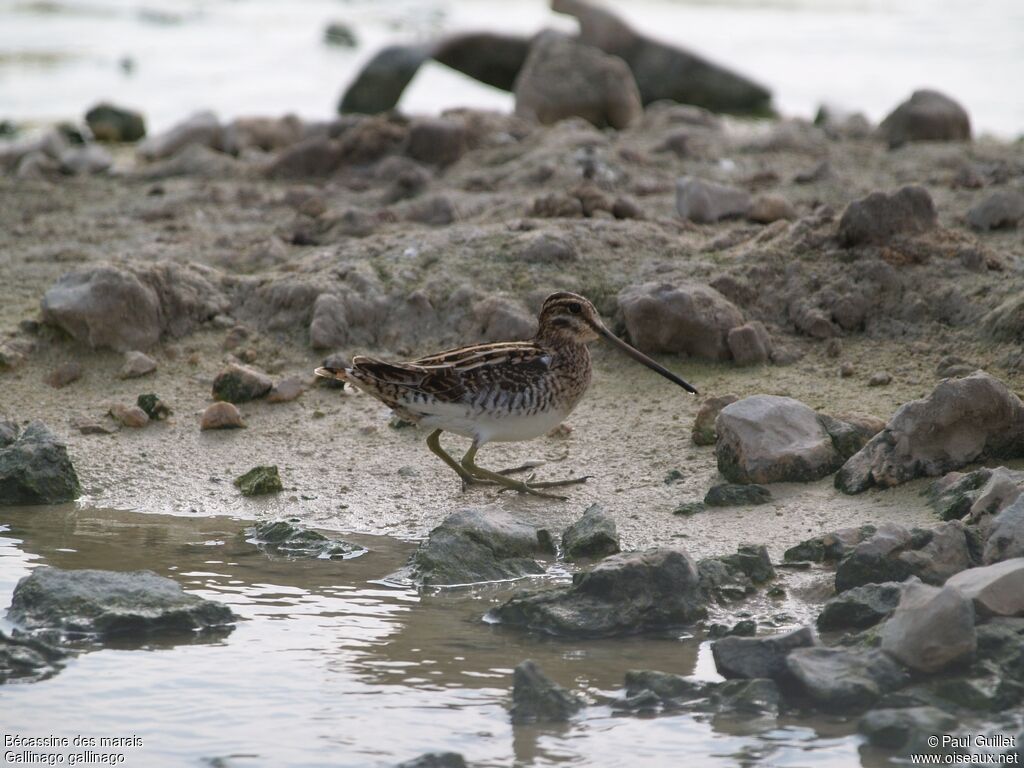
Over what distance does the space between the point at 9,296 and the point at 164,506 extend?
2.87 meters

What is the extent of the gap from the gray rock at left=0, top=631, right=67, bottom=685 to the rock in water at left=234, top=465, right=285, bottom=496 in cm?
191

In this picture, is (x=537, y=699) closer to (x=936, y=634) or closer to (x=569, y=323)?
(x=936, y=634)

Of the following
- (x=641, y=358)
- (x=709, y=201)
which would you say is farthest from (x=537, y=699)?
(x=709, y=201)

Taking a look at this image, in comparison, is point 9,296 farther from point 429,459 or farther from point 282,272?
point 429,459

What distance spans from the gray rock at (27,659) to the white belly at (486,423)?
2.30m

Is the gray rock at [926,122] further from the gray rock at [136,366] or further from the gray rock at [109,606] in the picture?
the gray rock at [109,606]

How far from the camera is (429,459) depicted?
24.7 feet

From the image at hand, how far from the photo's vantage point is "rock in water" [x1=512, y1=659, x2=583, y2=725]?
15.3 feet

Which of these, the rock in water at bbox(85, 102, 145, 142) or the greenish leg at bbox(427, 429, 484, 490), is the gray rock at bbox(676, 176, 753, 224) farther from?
the rock in water at bbox(85, 102, 145, 142)

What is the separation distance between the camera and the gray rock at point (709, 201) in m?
9.38

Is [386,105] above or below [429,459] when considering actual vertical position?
above

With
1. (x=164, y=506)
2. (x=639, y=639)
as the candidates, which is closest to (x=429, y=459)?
(x=164, y=506)

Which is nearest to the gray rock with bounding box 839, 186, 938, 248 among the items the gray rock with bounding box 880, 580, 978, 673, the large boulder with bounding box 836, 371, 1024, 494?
the large boulder with bounding box 836, 371, 1024, 494

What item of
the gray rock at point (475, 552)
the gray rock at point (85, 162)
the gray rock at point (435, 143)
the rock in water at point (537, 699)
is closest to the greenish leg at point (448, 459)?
the gray rock at point (475, 552)
